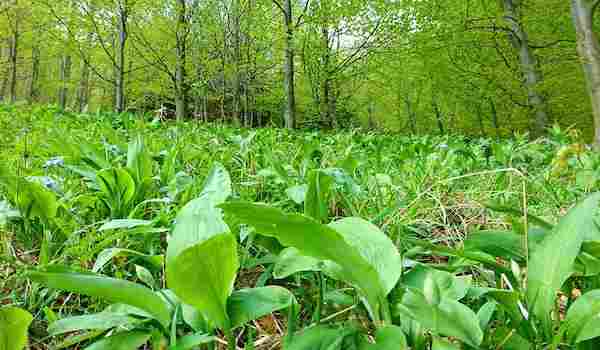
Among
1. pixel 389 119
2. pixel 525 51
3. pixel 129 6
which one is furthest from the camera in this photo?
pixel 389 119

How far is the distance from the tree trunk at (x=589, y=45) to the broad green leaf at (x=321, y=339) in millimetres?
6800

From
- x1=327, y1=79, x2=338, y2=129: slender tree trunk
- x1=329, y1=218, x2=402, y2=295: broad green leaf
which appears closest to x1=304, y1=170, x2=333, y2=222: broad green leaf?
x1=329, y1=218, x2=402, y2=295: broad green leaf

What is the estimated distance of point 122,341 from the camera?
522 mm

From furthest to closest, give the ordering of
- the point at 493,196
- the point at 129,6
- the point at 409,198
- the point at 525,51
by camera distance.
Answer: the point at 525,51 → the point at 129,6 → the point at 493,196 → the point at 409,198

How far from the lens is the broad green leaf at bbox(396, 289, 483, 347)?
46 centimetres

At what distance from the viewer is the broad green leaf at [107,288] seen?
1.43 ft

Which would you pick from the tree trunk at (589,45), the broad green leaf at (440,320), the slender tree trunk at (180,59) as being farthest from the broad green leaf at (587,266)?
the slender tree trunk at (180,59)

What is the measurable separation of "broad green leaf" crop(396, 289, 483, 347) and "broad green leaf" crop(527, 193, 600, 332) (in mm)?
100

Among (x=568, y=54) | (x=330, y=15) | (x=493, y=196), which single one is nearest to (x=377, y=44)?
(x=330, y=15)

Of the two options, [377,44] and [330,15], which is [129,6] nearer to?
[330,15]

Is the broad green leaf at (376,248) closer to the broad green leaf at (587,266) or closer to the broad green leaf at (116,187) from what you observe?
the broad green leaf at (587,266)

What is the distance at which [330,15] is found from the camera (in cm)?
1212

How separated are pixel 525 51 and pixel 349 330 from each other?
12692 mm

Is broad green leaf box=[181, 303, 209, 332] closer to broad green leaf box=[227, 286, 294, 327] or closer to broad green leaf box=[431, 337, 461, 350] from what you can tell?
broad green leaf box=[227, 286, 294, 327]
